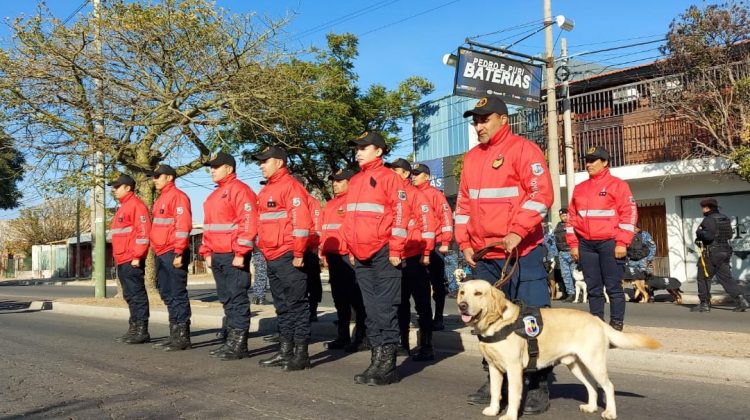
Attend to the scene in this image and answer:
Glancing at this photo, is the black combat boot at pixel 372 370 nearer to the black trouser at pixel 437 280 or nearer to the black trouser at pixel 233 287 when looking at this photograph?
the black trouser at pixel 233 287

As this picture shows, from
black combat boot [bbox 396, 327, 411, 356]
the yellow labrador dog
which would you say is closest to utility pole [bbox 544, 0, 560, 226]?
black combat boot [bbox 396, 327, 411, 356]

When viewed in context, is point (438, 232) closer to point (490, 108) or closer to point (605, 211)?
point (605, 211)

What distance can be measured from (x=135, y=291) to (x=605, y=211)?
19.7 feet

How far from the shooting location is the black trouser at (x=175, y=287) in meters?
8.02

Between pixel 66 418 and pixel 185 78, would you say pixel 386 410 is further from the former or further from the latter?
pixel 185 78

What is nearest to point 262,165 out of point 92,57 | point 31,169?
point 92,57

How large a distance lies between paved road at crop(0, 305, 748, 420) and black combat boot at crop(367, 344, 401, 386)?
0.10 meters

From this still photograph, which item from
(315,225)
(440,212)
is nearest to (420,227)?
(440,212)

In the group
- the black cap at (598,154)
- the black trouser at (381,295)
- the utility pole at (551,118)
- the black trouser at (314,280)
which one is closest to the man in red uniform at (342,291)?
the black trouser at (314,280)

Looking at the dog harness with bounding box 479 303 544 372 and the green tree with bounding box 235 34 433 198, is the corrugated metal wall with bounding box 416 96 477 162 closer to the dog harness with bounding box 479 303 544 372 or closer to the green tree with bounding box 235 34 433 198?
the green tree with bounding box 235 34 433 198

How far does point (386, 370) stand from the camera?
5809mm

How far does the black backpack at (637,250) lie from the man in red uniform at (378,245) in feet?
25.8

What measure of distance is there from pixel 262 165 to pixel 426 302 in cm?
235

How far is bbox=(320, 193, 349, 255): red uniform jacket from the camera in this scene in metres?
8.37
